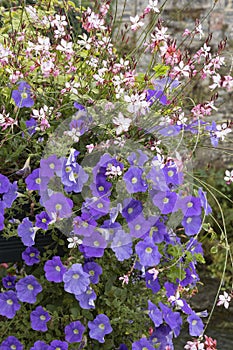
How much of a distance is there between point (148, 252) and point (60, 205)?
243 mm

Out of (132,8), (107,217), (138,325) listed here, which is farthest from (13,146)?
(132,8)

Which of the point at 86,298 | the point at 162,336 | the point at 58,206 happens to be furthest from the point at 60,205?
the point at 162,336

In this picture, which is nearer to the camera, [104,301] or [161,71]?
[104,301]

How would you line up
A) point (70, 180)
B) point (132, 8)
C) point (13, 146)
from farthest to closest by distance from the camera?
point (132, 8), point (13, 146), point (70, 180)

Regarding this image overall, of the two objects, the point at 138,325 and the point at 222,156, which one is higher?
the point at 138,325

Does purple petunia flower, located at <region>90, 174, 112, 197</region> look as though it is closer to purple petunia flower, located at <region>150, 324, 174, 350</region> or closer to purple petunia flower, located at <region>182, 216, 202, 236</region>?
purple petunia flower, located at <region>182, 216, 202, 236</region>

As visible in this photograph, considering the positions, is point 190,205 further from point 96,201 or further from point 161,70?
point 161,70

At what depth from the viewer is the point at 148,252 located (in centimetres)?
160

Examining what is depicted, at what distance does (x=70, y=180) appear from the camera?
1.57 m

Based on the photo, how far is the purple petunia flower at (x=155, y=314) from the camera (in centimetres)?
165

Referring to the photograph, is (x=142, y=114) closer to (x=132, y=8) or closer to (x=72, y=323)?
(x=72, y=323)

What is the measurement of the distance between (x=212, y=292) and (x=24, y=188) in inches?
115

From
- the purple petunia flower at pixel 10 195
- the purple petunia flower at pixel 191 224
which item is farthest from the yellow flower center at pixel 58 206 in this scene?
the purple petunia flower at pixel 191 224

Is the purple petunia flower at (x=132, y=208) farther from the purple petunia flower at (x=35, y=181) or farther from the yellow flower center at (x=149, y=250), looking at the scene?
the purple petunia flower at (x=35, y=181)
